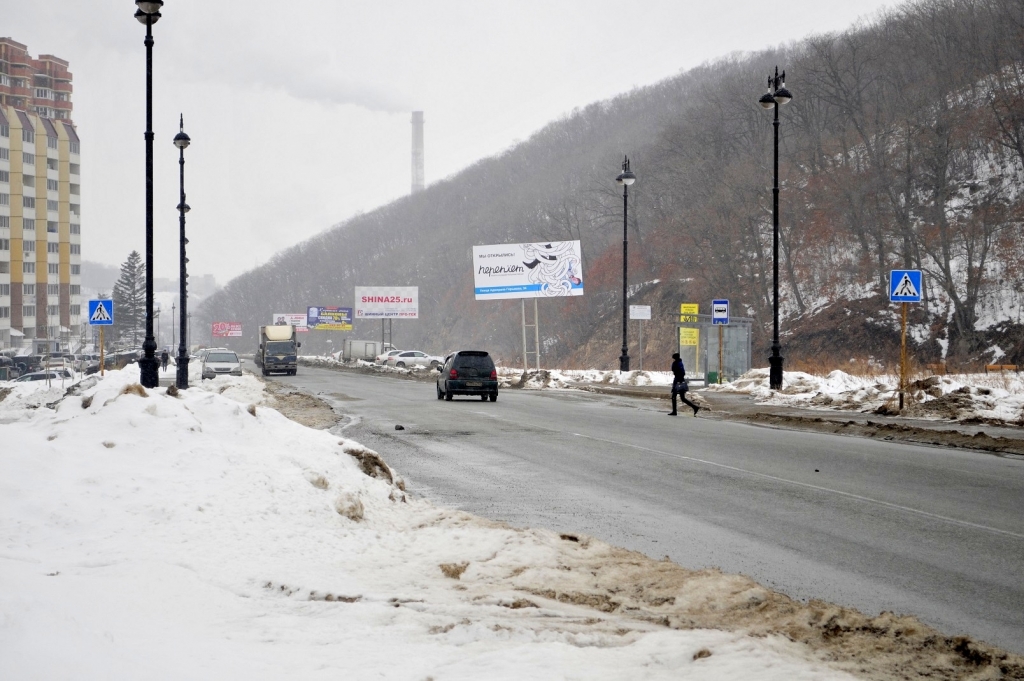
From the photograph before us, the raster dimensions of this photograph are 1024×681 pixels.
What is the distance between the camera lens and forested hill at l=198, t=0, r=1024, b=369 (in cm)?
4994

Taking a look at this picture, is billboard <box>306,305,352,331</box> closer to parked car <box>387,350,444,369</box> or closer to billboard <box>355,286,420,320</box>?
billboard <box>355,286,420,320</box>

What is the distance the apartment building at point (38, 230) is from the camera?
5221 inches

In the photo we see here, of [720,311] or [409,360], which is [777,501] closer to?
[720,311]

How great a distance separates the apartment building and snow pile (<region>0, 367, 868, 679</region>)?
439 feet

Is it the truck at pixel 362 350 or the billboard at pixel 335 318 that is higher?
the billboard at pixel 335 318

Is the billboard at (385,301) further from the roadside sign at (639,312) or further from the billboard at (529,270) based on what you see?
the roadside sign at (639,312)

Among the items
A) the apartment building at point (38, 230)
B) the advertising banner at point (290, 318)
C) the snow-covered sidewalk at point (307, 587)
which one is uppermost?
the apartment building at point (38, 230)

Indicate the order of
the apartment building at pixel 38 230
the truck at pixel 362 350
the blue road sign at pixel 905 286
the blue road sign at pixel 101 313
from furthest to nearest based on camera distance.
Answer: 1. the apartment building at pixel 38 230
2. the truck at pixel 362 350
3. the blue road sign at pixel 101 313
4. the blue road sign at pixel 905 286

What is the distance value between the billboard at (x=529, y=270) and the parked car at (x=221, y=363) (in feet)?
49.6

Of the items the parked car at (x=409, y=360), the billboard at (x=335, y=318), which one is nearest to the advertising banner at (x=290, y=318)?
the billboard at (x=335, y=318)

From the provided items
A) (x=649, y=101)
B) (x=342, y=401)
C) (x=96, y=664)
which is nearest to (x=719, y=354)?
(x=342, y=401)

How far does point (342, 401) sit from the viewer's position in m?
31.5

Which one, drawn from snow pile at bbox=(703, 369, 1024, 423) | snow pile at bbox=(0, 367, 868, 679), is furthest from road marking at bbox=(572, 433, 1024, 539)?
snow pile at bbox=(703, 369, 1024, 423)

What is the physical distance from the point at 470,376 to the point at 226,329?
148220 millimetres
